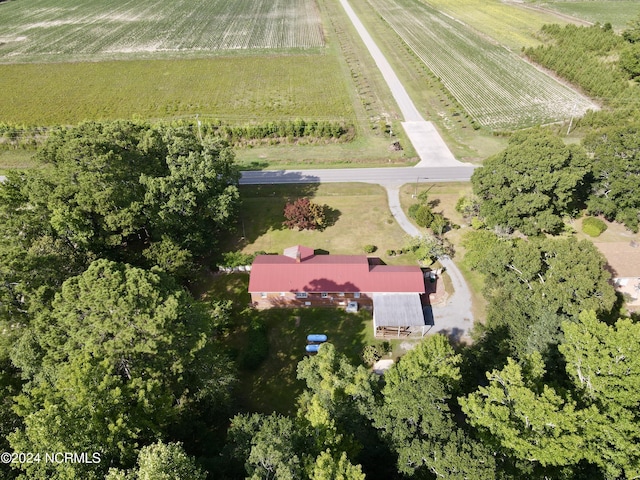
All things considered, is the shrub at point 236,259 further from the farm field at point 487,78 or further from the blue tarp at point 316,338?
the farm field at point 487,78

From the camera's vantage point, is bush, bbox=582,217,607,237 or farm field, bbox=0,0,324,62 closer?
bush, bbox=582,217,607,237

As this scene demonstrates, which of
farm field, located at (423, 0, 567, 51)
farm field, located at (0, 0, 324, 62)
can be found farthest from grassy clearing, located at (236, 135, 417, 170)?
farm field, located at (423, 0, 567, 51)

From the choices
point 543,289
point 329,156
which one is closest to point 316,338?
point 543,289

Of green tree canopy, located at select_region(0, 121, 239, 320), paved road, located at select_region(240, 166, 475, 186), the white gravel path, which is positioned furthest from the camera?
paved road, located at select_region(240, 166, 475, 186)

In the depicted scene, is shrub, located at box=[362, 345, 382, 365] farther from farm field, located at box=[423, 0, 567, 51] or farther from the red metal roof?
farm field, located at box=[423, 0, 567, 51]

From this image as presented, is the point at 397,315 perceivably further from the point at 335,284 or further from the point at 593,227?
the point at 593,227

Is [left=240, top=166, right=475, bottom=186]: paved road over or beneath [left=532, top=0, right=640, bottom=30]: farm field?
beneath

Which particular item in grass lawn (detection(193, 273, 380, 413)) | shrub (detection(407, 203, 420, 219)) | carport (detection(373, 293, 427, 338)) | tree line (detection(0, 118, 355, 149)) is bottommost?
grass lawn (detection(193, 273, 380, 413))
